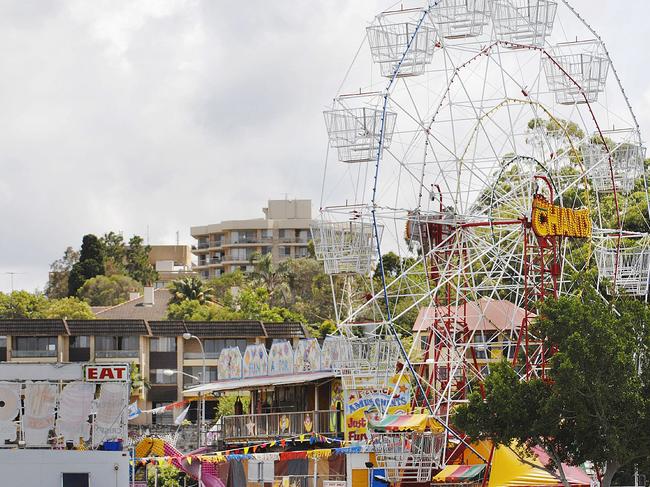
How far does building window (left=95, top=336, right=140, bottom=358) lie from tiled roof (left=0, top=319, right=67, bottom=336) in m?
2.96

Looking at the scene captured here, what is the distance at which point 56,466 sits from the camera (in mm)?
46625

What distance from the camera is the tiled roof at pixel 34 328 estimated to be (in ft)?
361

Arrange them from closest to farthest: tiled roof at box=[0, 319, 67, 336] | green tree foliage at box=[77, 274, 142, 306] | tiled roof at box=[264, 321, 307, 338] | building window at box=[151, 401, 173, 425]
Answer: tiled roof at box=[264, 321, 307, 338] < tiled roof at box=[0, 319, 67, 336] < building window at box=[151, 401, 173, 425] < green tree foliage at box=[77, 274, 142, 306]

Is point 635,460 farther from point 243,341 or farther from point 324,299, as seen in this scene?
point 324,299

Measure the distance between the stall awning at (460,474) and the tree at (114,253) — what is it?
124 meters

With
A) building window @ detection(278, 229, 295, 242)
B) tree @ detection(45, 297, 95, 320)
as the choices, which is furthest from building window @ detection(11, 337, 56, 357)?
building window @ detection(278, 229, 295, 242)

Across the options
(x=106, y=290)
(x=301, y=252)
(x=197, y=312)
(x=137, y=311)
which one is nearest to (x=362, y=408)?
(x=197, y=312)

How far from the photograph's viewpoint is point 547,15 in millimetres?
52656

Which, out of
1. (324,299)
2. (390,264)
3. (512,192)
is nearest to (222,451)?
(512,192)

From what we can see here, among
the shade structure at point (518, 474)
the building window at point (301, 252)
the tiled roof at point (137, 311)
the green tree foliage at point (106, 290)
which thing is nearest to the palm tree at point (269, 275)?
the tiled roof at point (137, 311)

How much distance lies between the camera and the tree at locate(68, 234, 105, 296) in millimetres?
163500

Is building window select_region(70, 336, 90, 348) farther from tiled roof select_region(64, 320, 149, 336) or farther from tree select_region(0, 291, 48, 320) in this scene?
tree select_region(0, 291, 48, 320)

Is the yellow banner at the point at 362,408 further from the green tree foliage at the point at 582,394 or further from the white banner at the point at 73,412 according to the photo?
the white banner at the point at 73,412

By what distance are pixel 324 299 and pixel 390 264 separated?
1180 cm
